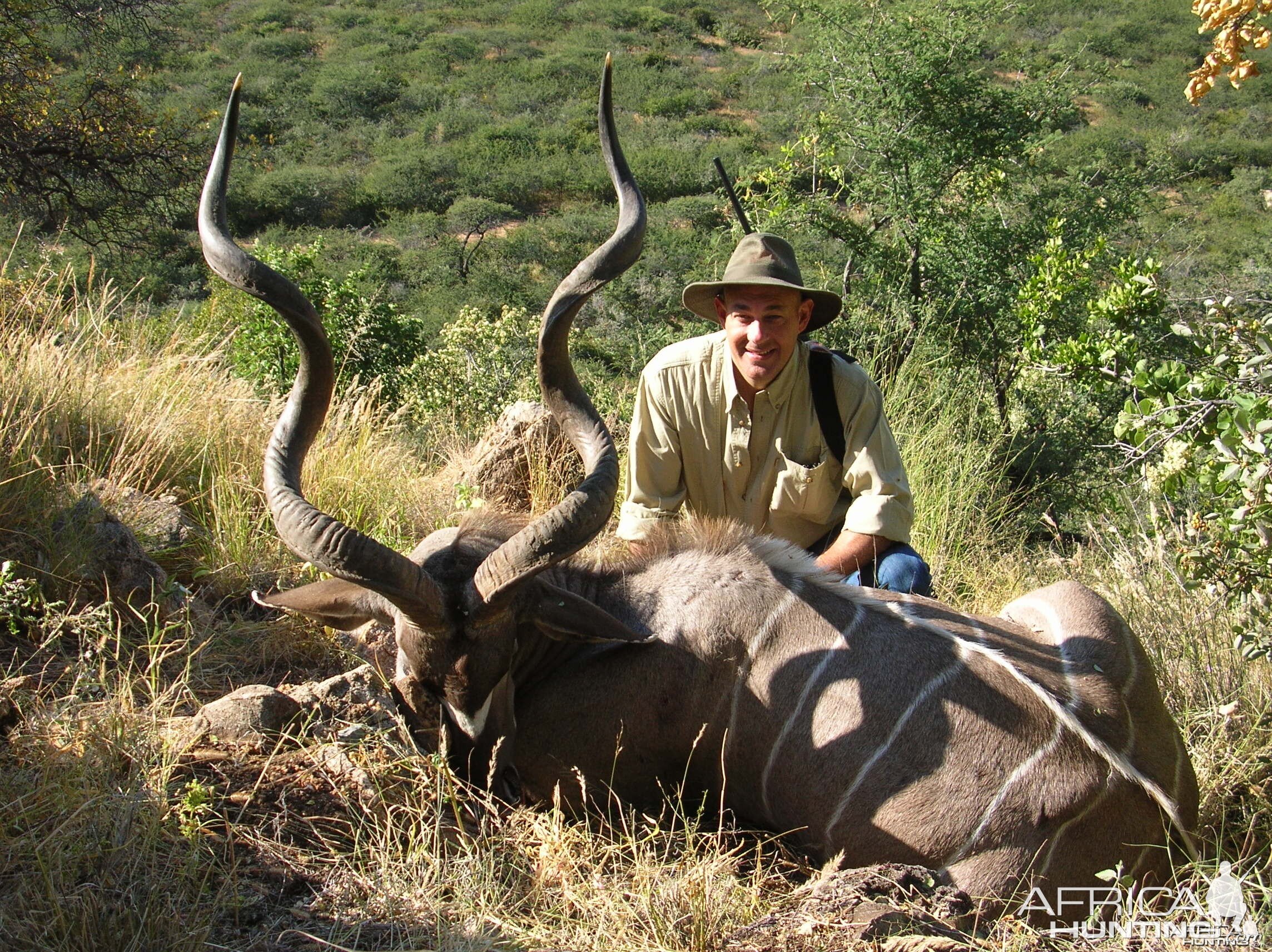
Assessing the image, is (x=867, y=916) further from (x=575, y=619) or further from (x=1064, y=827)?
(x=575, y=619)

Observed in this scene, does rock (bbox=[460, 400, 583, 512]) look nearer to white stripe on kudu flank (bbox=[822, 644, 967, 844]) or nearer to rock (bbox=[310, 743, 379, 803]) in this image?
rock (bbox=[310, 743, 379, 803])

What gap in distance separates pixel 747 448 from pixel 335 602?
71.7 inches

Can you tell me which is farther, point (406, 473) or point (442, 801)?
point (406, 473)

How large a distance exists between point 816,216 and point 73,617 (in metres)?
6.47

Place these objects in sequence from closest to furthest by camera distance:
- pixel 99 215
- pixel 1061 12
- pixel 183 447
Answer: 1. pixel 183 447
2. pixel 99 215
3. pixel 1061 12

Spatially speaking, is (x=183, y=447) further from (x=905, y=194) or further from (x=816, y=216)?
(x=905, y=194)

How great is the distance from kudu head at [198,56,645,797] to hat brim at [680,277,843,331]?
2.18ft

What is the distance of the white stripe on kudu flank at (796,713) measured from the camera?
3291 mm

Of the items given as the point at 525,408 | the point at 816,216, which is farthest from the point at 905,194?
the point at 525,408

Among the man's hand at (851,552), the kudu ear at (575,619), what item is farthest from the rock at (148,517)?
the man's hand at (851,552)

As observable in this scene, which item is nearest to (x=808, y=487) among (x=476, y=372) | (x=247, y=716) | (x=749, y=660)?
(x=749, y=660)

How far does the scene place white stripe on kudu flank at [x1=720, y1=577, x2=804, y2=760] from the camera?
3.35 m

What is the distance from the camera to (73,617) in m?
3.56

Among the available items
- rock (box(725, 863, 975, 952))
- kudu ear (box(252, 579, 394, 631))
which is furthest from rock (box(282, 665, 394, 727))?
rock (box(725, 863, 975, 952))
